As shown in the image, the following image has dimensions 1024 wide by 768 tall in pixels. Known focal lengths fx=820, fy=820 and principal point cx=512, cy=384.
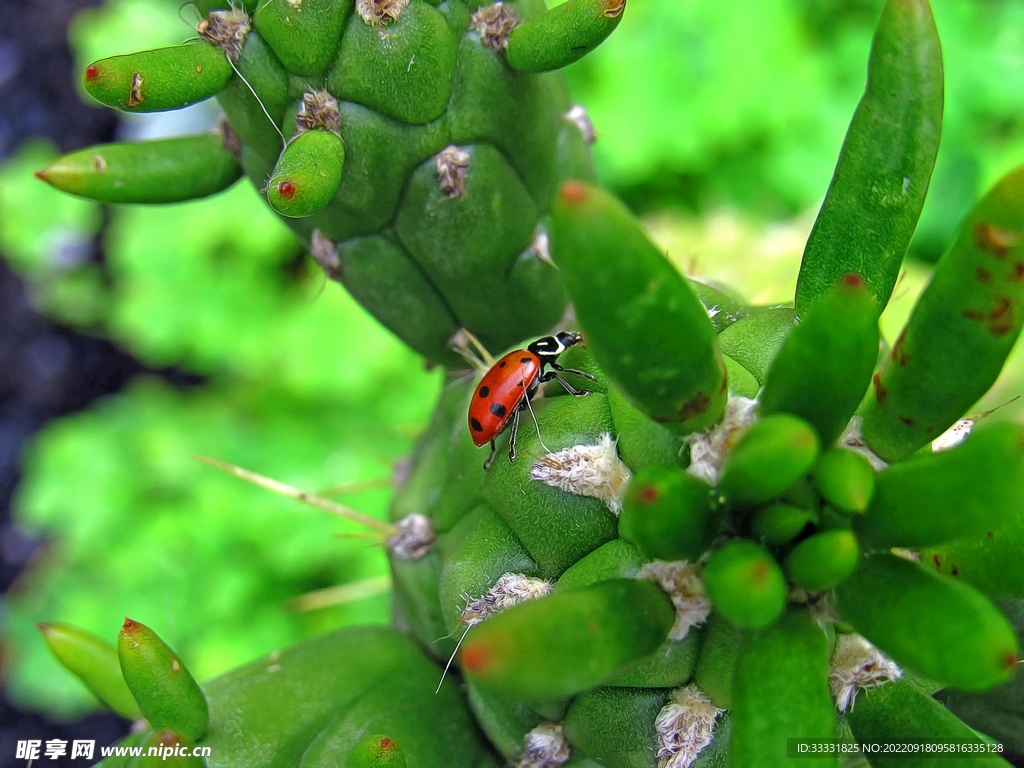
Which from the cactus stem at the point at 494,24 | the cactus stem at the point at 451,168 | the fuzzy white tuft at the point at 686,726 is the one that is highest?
the cactus stem at the point at 494,24

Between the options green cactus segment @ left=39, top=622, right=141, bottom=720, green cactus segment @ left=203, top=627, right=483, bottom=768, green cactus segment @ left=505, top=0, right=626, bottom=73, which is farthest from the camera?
green cactus segment @ left=39, top=622, right=141, bottom=720

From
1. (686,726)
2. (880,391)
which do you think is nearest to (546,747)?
(686,726)

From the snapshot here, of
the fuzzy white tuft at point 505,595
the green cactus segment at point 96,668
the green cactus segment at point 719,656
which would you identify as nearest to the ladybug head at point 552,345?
the fuzzy white tuft at point 505,595

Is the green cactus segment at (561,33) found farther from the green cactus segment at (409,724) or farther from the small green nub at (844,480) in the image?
the green cactus segment at (409,724)

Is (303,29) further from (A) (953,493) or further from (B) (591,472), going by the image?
(A) (953,493)

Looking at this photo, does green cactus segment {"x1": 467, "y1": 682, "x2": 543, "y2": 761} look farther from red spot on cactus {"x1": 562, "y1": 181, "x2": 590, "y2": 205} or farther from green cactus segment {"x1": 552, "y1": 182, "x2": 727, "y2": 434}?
red spot on cactus {"x1": 562, "y1": 181, "x2": 590, "y2": 205}

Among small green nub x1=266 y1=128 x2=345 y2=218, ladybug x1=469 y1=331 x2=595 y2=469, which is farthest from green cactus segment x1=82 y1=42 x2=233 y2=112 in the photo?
ladybug x1=469 y1=331 x2=595 y2=469
